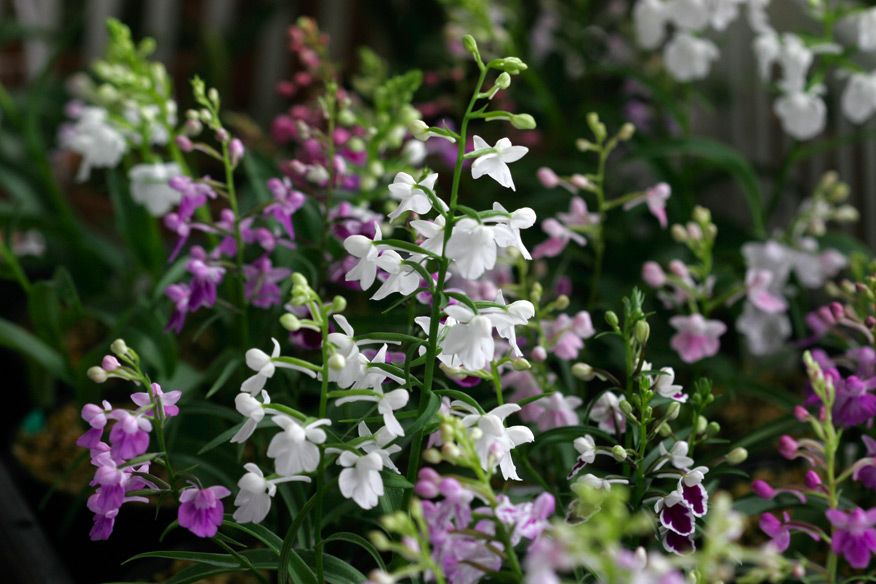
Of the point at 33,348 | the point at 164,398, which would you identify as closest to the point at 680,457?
the point at 164,398

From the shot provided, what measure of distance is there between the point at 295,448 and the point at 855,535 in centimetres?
36

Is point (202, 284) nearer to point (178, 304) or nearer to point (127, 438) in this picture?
point (178, 304)

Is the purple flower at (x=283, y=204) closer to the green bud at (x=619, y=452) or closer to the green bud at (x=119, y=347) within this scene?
the green bud at (x=119, y=347)

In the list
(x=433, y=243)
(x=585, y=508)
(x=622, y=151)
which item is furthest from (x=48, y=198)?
(x=585, y=508)

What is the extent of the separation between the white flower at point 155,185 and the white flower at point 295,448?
1.77ft

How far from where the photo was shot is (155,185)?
1.08 meters

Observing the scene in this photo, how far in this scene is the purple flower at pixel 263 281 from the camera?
0.90 metres

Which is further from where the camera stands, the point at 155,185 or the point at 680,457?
the point at 155,185

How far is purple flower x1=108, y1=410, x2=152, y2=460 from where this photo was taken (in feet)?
2.20

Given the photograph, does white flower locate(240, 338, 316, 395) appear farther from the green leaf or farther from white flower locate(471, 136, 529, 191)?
the green leaf

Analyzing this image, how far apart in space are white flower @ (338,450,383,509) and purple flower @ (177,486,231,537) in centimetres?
11

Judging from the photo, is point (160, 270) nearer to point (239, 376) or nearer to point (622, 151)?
point (239, 376)

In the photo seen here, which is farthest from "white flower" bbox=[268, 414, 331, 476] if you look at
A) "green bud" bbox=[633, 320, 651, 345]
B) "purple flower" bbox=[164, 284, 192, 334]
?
"purple flower" bbox=[164, 284, 192, 334]

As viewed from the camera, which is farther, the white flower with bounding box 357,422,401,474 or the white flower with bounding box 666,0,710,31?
the white flower with bounding box 666,0,710,31
